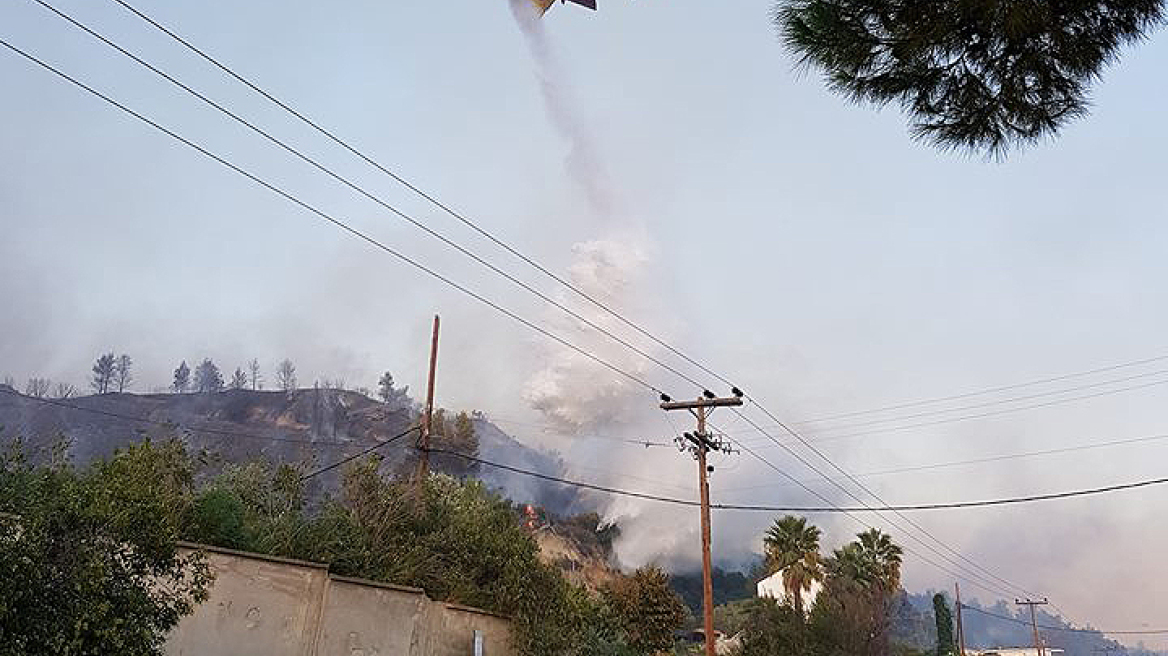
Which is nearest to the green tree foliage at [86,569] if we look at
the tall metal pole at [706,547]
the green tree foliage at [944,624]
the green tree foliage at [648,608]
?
the tall metal pole at [706,547]

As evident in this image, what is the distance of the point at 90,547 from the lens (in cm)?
870

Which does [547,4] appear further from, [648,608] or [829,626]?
[648,608]

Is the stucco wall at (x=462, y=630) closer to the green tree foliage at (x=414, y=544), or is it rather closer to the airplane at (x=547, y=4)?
the green tree foliage at (x=414, y=544)

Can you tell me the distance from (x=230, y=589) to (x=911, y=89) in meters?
14.8

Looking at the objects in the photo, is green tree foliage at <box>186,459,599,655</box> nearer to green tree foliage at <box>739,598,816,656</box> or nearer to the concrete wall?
the concrete wall

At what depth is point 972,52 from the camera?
6676 millimetres

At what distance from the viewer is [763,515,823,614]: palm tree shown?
57.8 m

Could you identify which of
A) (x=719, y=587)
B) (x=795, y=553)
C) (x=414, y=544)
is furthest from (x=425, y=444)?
(x=719, y=587)

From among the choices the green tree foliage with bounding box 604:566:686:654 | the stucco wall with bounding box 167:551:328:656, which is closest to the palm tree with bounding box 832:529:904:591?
the green tree foliage with bounding box 604:566:686:654

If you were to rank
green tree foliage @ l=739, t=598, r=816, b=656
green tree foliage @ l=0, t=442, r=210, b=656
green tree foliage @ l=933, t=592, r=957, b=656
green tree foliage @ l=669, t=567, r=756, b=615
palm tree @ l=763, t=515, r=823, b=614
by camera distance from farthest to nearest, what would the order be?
green tree foliage @ l=669, t=567, r=756, b=615 → green tree foliage @ l=933, t=592, r=957, b=656 → palm tree @ l=763, t=515, r=823, b=614 → green tree foliage @ l=739, t=598, r=816, b=656 → green tree foliage @ l=0, t=442, r=210, b=656

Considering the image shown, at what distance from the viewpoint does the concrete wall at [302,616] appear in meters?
15.8

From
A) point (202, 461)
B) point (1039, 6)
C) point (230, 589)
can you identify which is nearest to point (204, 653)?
point (230, 589)

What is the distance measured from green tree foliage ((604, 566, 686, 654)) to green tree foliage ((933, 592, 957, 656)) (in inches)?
1449

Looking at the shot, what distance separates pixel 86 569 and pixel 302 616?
31.0ft
